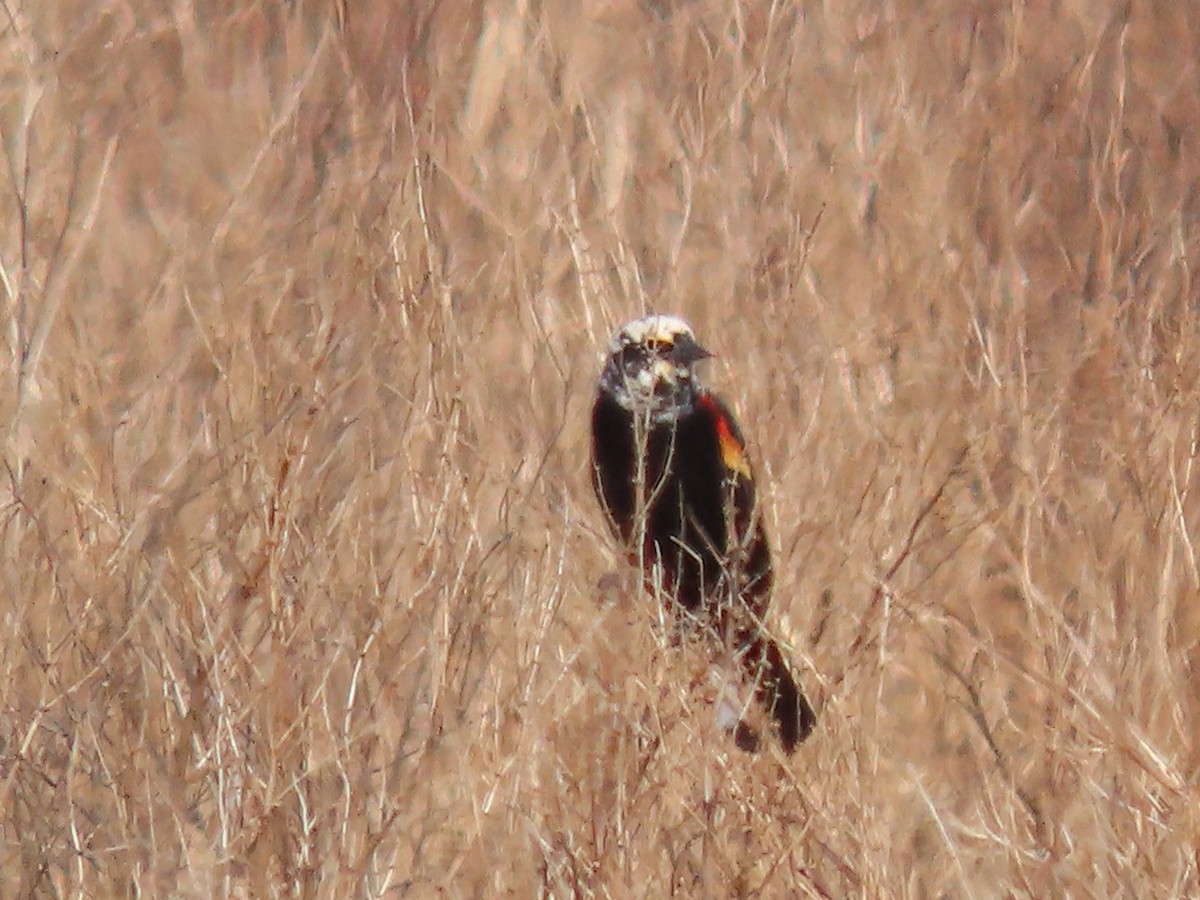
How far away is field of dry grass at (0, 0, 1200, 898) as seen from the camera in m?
2.51

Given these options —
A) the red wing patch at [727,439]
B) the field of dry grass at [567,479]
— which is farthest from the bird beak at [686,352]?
the red wing patch at [727,439]

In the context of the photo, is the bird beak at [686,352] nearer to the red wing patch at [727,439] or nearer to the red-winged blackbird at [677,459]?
the red-winged blackbird at [677,459]

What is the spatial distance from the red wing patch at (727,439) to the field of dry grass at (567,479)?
0.07 meters

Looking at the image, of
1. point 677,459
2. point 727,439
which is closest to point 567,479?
point 677,459

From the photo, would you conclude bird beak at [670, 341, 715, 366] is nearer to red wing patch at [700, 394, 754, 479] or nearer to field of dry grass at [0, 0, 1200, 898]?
field of dry grass at [0, 0, 1200, 898]

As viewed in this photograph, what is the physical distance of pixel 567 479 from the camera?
13.2 feet

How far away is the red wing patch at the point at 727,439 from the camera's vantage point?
4.02m

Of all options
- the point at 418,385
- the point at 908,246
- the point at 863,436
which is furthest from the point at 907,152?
the point at 418,385

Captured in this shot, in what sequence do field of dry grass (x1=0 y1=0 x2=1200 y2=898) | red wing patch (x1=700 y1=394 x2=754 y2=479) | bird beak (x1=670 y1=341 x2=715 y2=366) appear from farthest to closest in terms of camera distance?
red wing patch (x1=700 y1=394 x2=754 y2=479), bird beak (x1=670 y1=341 x2=715 y2=366), field of dry grass (x1=0 y1=0 x2=1200 y2=898)

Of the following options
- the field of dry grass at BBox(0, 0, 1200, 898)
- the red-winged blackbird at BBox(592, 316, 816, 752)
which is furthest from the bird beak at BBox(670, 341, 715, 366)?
the field of dry grass at BBox(0, 0, 1200, 898)

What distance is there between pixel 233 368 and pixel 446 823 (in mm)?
874

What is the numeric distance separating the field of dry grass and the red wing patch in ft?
0.24

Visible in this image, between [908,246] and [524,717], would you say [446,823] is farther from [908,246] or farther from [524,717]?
[908,246]

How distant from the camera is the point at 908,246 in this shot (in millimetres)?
4352
